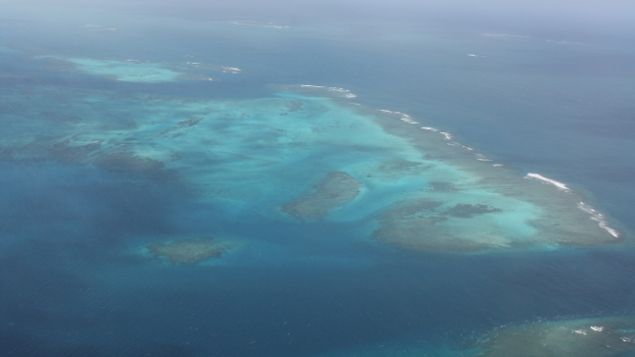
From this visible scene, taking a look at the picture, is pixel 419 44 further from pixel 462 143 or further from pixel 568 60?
pixel 462 143

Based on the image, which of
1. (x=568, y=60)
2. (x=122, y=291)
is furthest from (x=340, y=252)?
(x=568, y=60)

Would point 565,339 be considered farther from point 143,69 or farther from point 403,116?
point 143,69

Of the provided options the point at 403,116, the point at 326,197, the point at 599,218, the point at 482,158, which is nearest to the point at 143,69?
the point at 403,116

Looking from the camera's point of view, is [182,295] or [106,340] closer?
[106,340]

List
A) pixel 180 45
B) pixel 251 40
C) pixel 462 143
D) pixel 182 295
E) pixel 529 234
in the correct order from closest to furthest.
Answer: pixel 182 295
pixel 529 234
pixel 462 143
pixel 180 45
pixel 251 40

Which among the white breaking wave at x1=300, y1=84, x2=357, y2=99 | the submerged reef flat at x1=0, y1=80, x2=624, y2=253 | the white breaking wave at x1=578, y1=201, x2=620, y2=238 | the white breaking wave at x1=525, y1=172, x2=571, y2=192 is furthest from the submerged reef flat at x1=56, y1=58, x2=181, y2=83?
the white breaking wave at x1=578, y1=201, x2=620, y2=238

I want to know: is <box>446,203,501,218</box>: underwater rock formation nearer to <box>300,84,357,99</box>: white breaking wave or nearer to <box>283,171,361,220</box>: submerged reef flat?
<box>283,171,361,220</box>: submerged reef flat

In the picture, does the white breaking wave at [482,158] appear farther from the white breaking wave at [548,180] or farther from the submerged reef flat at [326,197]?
the submerged reef flat at [326,197]
